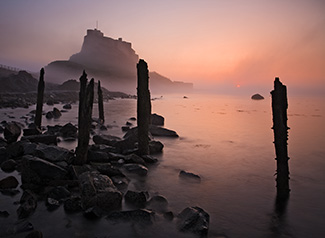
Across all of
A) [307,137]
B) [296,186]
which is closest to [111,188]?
[296,186]

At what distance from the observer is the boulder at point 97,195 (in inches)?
265

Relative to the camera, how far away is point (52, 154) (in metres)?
10.1

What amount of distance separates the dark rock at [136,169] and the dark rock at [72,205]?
12.7ft

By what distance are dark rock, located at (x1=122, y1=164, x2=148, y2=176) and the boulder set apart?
3305 mm

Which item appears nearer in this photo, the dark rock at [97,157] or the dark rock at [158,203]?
the dark rock at [158,203]

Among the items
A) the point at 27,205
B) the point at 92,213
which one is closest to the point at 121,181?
the point at 92,213

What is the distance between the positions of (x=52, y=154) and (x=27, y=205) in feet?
12.2

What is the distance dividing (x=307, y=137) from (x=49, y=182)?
2453 cm

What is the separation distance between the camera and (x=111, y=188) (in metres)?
7.23

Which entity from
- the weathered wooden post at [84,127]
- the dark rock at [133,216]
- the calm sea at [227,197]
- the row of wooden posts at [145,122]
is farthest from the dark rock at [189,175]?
the dark rock at [133,216]

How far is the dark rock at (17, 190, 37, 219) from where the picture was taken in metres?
6.34

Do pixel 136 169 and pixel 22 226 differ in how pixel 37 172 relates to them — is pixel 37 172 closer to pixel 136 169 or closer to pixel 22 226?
pixel 22 226

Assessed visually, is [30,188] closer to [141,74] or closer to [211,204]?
[211,204]

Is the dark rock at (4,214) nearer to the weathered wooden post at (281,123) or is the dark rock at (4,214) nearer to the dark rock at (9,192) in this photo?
the dark rock at (9,192)
